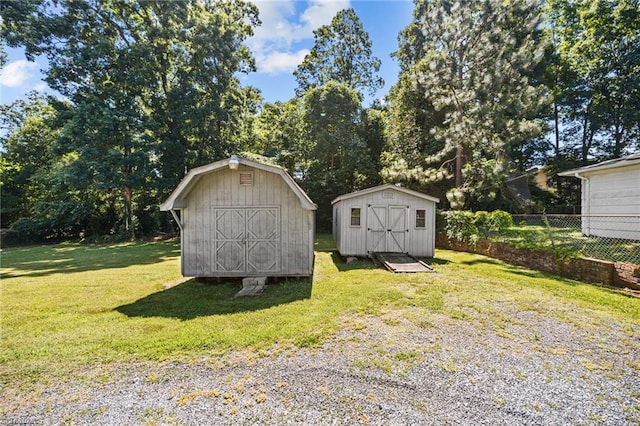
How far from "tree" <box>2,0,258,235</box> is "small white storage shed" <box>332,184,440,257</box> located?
13.3 meters

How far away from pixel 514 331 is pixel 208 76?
2149 cm

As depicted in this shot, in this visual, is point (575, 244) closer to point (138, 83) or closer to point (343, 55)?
point (138, 83)

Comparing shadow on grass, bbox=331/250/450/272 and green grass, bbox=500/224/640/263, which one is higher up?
green grass, bbox=500/224/640/263

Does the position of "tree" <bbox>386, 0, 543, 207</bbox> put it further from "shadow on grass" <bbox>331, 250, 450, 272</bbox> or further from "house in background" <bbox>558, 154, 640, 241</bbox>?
"shadow on grass" <bbox>331, 250, 450, 272</bbox>

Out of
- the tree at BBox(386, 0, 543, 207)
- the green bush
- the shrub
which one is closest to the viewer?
the green bush

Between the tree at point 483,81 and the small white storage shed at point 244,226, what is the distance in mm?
8906

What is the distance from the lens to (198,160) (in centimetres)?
2009

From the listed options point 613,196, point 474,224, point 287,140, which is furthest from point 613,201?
point 287,140

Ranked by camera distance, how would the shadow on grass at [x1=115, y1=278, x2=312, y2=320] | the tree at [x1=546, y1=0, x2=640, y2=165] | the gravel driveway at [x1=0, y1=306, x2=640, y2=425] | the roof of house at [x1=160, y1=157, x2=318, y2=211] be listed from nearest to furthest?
the gravel driveway at [x1=0, y1=306, x2=640, y2=425] < the shadow on grass at [x1=115, y1=278, x2=312, y2=320] < the roof of house at [x1=160, y1=157, x2=318, y2=211] < the tree at [x1=546, y1=0, x2=640, y2=165]

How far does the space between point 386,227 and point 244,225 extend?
5.65 meters

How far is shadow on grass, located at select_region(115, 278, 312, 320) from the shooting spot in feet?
17.6

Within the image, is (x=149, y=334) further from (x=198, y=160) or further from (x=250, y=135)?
(x=250, y=135)

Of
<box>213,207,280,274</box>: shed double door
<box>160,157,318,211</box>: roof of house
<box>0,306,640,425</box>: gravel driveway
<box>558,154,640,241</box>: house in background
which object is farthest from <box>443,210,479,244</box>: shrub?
<box>213,207,280,274</box>: shed double door

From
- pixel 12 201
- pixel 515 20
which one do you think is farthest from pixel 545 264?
pixel 12 201
